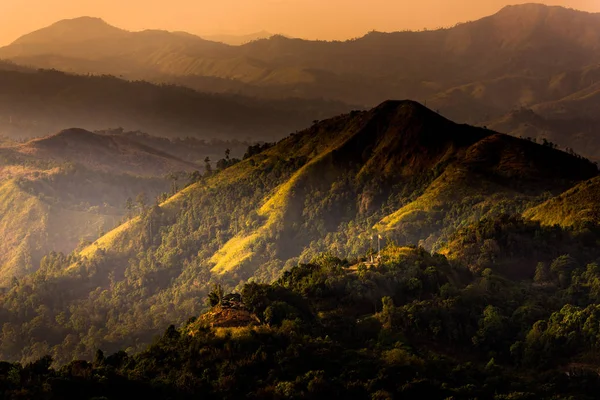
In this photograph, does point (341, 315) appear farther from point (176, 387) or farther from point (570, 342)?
point (176, 387)

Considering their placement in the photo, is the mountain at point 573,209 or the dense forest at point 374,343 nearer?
the dense forest at point 374,343

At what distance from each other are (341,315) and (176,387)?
3820cm

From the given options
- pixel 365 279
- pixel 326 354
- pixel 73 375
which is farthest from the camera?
pixel 365 279

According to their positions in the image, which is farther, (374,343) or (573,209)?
(573,209)

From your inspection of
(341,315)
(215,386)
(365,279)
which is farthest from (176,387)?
(365,279)

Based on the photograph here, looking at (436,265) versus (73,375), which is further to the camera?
(436,265)

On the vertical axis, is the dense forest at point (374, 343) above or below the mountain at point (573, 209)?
below

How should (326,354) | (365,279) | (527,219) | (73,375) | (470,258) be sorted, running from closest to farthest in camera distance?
1. (73,375)
2. (326,354)
3. (365,279)
4. (470,258)
5. (527,219)

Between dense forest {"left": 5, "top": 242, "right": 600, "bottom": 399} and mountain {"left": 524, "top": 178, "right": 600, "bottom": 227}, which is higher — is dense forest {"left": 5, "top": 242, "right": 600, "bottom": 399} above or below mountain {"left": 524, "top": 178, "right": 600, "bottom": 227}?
below

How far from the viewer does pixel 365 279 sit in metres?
135

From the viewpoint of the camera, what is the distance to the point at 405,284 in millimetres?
135000

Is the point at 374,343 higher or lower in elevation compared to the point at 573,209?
lower

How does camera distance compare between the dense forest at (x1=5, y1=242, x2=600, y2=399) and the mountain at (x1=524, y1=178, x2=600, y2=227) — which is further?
the mountain at (x1=524, y1=178, x2=600, y2=227)

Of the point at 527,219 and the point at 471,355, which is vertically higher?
the point at 527,219
